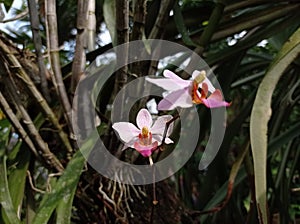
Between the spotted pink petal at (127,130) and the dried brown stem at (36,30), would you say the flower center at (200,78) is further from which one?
the dried brown stem at (36,30)

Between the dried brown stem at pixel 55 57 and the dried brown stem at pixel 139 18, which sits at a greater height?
the dried brown stem at pixel 139 18

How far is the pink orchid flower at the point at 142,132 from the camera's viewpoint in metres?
0.36

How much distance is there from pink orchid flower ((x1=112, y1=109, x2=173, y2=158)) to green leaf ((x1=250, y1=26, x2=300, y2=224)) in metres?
0.14

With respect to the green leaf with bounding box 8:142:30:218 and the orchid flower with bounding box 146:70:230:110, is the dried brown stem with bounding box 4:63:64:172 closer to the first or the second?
the green leaf with bounding box 8:142:30:218

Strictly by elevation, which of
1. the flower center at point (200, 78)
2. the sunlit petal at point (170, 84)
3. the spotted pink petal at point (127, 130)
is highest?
the flower center at point (200, 78)

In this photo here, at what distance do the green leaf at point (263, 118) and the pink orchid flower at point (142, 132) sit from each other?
143mm

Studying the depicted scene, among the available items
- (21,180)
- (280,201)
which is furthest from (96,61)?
(280,201)

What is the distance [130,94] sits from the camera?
58 cm

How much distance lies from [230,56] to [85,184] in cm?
33

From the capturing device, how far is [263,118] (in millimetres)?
503

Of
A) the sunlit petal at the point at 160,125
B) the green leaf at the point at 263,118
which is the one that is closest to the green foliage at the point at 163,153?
the green leaf at the point at 263,118

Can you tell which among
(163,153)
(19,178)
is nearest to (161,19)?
(163,153)

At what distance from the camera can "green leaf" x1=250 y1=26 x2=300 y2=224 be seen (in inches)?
18.4

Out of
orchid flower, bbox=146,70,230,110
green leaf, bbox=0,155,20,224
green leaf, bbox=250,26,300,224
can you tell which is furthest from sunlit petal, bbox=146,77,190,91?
green leaf, bbox=0,155,20,224
